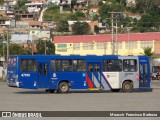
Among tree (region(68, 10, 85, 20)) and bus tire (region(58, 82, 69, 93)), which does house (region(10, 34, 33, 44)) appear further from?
bus tire (region(58, 82, 69, 93))

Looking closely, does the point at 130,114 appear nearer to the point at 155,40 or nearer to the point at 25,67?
the point at 25,67

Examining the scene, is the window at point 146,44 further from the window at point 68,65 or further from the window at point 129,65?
the window at point 68,65

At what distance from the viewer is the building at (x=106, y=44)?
9119cm

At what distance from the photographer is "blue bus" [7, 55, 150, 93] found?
36.9 meters

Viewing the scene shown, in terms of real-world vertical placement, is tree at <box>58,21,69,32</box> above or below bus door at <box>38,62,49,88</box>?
above

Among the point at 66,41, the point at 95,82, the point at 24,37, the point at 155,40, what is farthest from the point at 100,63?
the point at 24,37

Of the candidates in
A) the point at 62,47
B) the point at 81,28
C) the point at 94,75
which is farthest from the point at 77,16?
the point at 94,75

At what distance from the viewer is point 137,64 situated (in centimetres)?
3909

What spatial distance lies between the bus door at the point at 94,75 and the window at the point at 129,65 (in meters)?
1.86

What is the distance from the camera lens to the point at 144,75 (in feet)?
129

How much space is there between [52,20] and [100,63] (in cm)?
16083

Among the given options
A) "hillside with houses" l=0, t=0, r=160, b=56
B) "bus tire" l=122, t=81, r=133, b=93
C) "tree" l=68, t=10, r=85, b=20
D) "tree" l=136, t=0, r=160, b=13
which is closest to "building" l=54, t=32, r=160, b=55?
"hillside with houses" l=0, t=0, r=160, b=56

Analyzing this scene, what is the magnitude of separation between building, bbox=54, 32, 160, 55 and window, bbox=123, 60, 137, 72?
51.2 meters

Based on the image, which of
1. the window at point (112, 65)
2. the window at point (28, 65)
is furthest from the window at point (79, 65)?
the window at point (28, 65)
